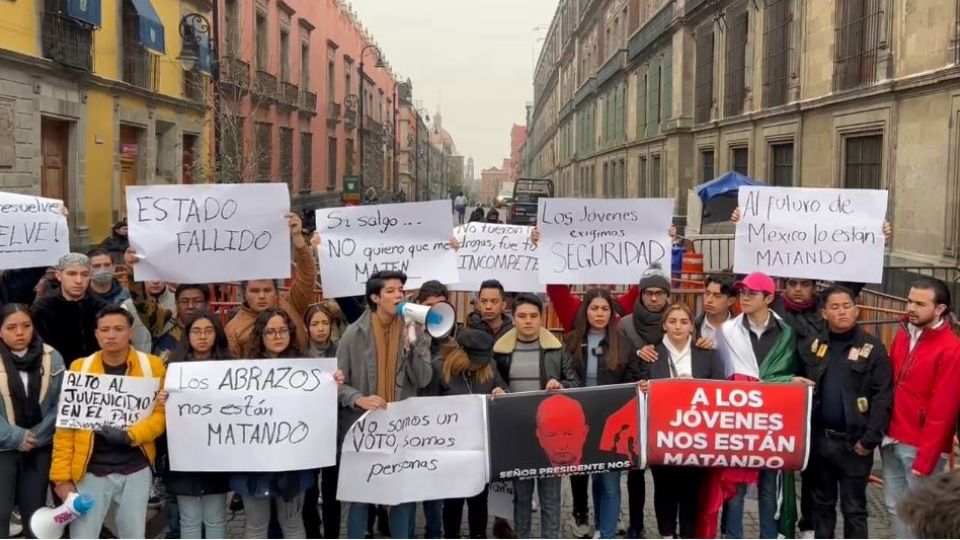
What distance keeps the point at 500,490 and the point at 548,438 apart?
0.70 metres

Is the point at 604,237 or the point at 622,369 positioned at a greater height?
the point at 604,237

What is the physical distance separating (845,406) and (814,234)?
72.4 inches

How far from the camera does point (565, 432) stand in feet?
15.8

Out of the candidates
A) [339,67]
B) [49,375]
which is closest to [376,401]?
[49,375]

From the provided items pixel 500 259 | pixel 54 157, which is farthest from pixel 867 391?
pixel 54 157

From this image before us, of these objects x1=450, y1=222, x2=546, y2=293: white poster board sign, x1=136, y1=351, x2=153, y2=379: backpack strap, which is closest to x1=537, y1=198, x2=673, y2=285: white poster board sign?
x1=450, y1=222, x2=546, y2=293: white poster board sign

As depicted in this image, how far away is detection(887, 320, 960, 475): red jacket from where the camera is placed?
4418 mm

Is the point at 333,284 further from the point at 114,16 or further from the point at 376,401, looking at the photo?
the point at 114,16

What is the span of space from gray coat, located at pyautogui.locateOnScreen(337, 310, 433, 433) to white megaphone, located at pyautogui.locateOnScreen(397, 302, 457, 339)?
178 millimetres

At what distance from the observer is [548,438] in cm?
481

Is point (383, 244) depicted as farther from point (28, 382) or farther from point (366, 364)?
point (28, 382)

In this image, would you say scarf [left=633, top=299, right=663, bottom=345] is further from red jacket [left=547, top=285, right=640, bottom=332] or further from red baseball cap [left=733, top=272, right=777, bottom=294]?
red jacket [left=547, top=285, right=640, bottom=332]

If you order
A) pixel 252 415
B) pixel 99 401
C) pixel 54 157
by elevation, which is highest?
pixel 54 157

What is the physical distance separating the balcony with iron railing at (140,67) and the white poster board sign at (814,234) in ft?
56.4
